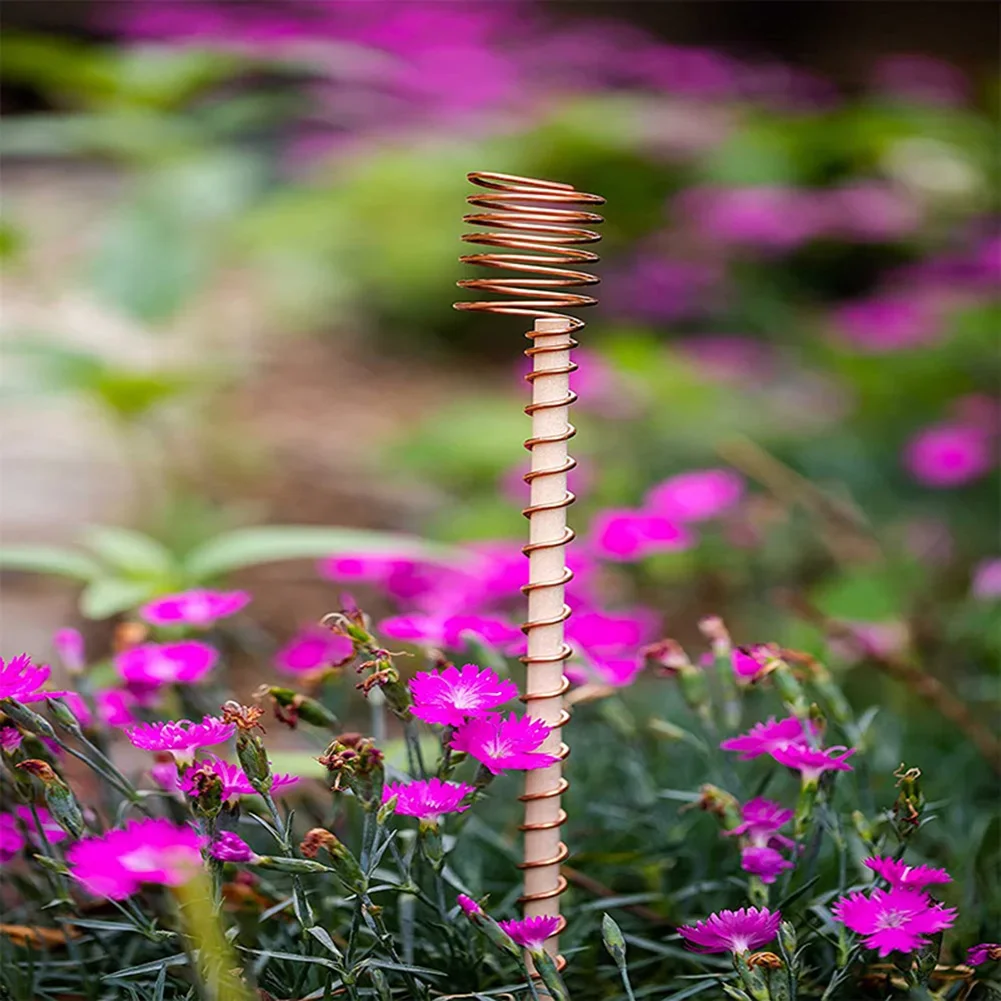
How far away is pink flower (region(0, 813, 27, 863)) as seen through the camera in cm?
65

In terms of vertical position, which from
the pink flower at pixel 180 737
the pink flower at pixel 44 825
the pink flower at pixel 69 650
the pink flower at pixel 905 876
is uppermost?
the pink flower at pixel 180 737

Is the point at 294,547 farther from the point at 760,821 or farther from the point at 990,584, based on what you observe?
the point at 990,584

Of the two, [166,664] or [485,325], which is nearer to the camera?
[166,664]

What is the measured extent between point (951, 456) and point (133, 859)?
136 centimetres

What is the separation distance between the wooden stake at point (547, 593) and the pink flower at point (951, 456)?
114 cm

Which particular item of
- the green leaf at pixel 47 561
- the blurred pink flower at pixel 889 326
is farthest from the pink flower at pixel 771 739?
the blurred pink flower at pixel 889 326

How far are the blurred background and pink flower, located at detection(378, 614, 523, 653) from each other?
0.06m

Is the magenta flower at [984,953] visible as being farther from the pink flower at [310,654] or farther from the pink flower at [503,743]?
the pink flower at [310,654]

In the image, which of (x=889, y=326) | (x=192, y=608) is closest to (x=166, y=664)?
(x=192, y=608)

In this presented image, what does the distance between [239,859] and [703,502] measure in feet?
2.52

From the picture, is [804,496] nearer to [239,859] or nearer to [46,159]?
[239,859]

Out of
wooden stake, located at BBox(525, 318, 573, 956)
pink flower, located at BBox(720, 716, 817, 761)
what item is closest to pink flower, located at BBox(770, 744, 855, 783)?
pink flower, located at BBox(720, 716, 817, 761)

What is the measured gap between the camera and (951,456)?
1589 millimetres

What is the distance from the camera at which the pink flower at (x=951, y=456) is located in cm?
158
